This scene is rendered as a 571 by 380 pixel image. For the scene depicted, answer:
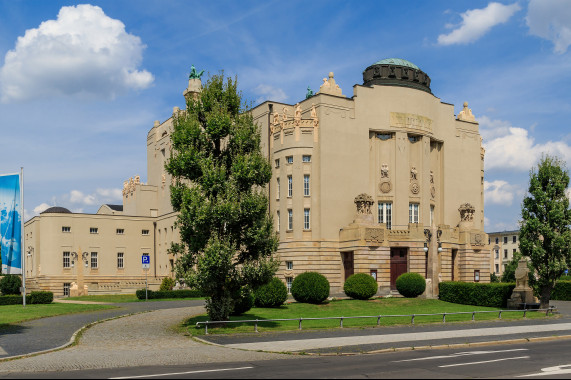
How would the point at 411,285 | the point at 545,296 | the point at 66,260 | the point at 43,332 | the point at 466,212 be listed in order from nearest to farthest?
the point at 43,332 < the point at 545,296 < the point at 411,285 < the point at 466,212 < the point at 66,260

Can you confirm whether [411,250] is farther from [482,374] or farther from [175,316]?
[482,374]

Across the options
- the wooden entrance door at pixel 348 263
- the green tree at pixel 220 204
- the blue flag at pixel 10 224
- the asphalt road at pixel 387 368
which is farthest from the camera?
the wooden entrance door at pixel 348 263

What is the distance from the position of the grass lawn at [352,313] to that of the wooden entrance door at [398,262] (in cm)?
817

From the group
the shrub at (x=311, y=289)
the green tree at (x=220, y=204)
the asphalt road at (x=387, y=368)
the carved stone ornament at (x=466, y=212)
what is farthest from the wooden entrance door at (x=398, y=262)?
the asphalt road at (x=387, y=368)

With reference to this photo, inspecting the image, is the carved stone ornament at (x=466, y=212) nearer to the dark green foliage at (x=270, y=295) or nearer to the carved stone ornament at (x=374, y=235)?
the carved stone ornament at (x=374, y=235)

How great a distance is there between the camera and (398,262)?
55.5 meters

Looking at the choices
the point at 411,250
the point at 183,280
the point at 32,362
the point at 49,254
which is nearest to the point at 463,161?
the point at 411,250

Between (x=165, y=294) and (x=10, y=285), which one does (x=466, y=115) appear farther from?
(x=10, y=285)

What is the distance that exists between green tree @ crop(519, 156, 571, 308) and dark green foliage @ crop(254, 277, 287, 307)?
1655 centimetres

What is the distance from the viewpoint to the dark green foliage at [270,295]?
38.0 meters

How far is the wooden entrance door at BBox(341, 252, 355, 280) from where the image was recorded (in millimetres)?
54631

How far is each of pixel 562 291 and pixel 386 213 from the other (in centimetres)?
1704

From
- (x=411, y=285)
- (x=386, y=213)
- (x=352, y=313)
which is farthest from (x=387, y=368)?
(x=386, y=213)

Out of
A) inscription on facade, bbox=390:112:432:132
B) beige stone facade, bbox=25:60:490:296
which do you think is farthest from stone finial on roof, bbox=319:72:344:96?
inscription on facade, bbox=390:112:432:132
